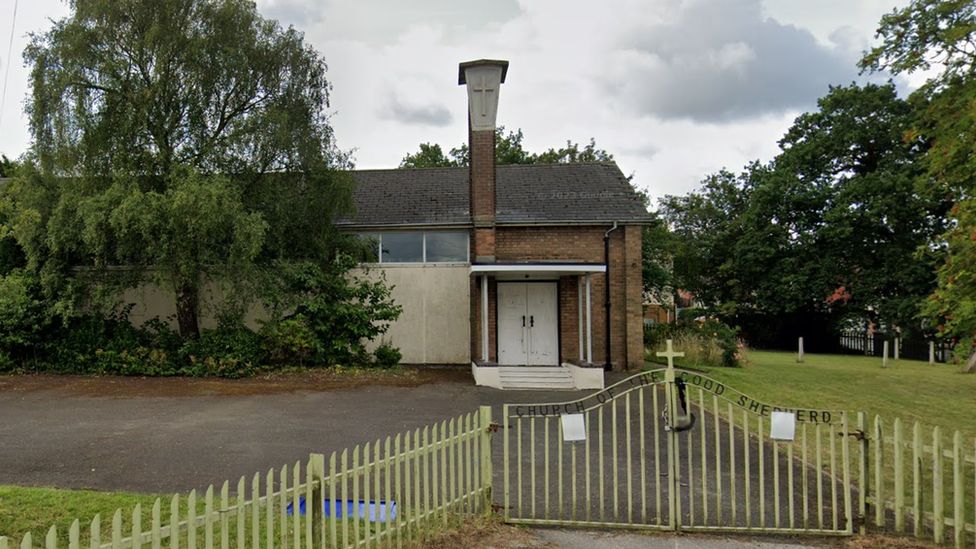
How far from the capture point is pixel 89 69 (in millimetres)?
13164

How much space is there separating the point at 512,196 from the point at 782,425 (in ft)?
42.4

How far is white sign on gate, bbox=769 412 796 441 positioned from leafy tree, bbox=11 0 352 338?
35.1 feet

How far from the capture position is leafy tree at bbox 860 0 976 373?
6.64 meters

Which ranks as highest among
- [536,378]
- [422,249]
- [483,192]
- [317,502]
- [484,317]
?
[483,192]

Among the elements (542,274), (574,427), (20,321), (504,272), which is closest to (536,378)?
(504,272)

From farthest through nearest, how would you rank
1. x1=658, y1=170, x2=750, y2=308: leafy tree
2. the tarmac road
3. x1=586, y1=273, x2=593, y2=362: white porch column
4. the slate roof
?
x1=658, y1=170, x2=750, y2=308: leafy tree, the slate roof, x1=586, y1=273, x2=593, y2=362: white porch column, the tarmac road

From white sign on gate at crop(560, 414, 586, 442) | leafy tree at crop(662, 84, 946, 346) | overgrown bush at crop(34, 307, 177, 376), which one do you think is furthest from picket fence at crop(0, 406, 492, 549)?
leafy tree at crop(662, 84, 946, 346)

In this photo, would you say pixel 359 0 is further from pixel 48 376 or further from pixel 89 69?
pixel 48 376

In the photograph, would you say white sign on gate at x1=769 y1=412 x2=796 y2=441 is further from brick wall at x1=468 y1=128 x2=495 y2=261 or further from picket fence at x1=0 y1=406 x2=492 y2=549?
brick wall at x1=468 y1=128 x2=495 y2=261

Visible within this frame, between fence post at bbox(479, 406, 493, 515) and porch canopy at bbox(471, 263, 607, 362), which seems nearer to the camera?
fence post at bbox(479, 406, 493, 515)

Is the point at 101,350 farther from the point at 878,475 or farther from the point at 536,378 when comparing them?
the point at 878,475

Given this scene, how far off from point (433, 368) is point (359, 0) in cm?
918

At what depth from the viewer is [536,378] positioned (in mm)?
13312

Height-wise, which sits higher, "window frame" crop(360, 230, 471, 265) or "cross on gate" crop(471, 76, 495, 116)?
"cross on gate" crop(471, 76, 495, 116)
